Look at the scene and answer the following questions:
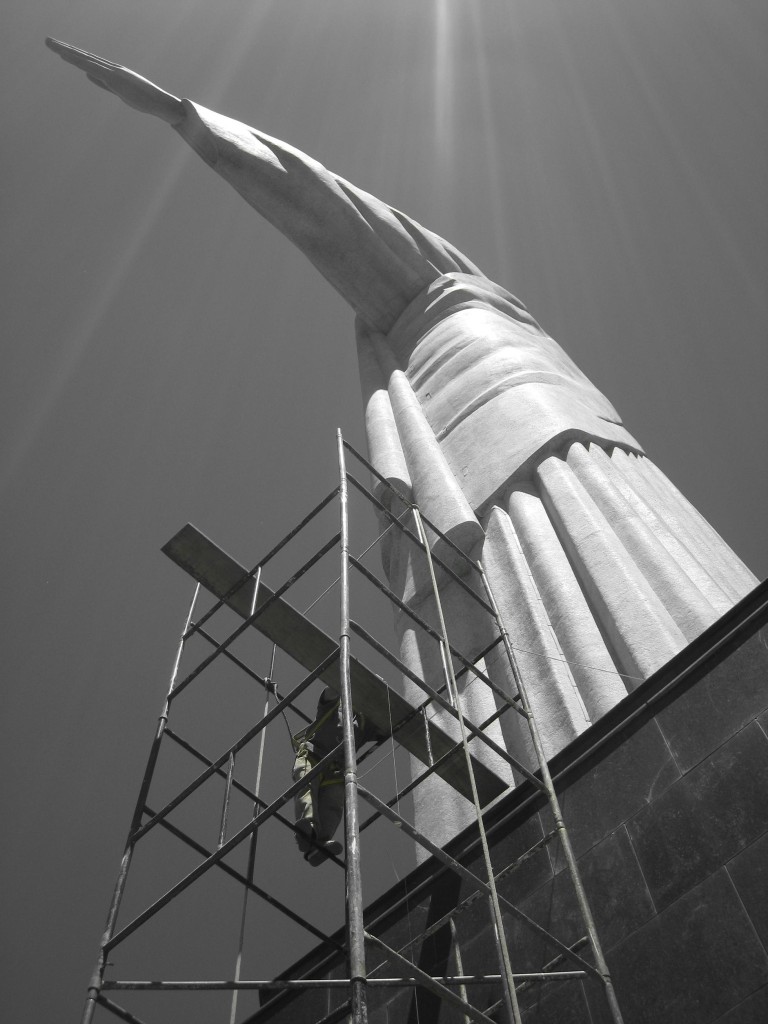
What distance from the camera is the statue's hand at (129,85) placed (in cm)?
1304

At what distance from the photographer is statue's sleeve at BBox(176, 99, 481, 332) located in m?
12.7

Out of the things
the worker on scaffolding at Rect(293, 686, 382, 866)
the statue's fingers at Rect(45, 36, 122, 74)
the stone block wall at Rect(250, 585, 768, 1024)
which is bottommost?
the statue's fingers at Rect(45, 36, 122, 74)

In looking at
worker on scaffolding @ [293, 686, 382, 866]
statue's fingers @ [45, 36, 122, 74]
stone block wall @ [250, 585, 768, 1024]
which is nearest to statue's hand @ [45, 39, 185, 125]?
statue's fingers @ [45, 36, 122, 74]

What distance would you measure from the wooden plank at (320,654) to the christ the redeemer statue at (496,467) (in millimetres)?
789

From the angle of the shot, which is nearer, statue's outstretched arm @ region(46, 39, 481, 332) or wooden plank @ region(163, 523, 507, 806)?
wooden plank @ region(163, 523, 507, 806)

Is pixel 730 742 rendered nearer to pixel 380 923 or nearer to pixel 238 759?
pixel 380 923

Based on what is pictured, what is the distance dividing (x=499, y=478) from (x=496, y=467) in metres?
0.17

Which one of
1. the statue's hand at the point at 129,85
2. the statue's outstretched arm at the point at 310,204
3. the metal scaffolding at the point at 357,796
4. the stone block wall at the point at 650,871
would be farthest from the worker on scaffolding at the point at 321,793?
the statue's hand at the point at 129,85

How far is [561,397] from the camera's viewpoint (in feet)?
31.6

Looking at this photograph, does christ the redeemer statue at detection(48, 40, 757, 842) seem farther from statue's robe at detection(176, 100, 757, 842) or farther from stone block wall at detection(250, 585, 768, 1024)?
Result: stone block wall at detection(250, 585, 768, 1024)

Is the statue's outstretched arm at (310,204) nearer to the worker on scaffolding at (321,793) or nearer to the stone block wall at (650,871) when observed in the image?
the worker on scaffolding at (321,793)

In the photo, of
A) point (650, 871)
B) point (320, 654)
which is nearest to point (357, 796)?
point (650, 871)

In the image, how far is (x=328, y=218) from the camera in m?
13.1

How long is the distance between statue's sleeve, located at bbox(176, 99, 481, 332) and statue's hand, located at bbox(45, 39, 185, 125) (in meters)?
0.22
